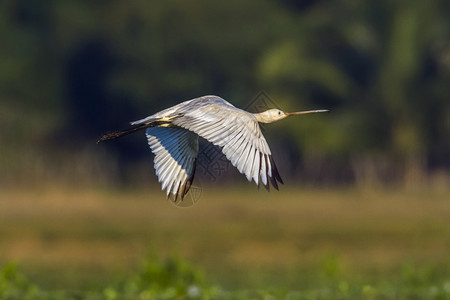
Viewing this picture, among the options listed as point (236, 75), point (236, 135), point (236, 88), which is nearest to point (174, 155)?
point (236, 135)

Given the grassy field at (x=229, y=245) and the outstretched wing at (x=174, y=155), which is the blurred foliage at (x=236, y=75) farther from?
the outstretched wing at (x=174, y=155)

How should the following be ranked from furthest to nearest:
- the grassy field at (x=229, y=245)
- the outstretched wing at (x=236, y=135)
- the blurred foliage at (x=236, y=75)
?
the blurred foliage at (x=236, y=75), the grassy field at (x=229, y=245), the outstretched wing at (x=236, y=135)

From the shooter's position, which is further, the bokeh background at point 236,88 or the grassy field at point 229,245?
the bokeh background at point 236,88

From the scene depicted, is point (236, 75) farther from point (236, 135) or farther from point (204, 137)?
point (204, 137)

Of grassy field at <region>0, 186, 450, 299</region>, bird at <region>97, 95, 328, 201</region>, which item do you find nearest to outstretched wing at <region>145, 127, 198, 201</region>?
bird at <region>97, 95, 328, 201</region>

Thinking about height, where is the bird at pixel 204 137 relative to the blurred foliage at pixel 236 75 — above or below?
below

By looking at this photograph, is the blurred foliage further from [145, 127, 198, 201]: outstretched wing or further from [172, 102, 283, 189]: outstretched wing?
[172, 102, 283, 189]: outstretched wing

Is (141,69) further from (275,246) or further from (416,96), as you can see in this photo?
(275,246)

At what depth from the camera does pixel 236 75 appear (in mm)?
40344

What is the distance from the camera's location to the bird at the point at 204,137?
7.27m

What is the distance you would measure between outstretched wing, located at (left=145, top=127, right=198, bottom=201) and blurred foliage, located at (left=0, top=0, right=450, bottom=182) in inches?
1120

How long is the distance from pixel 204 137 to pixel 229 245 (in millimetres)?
14969

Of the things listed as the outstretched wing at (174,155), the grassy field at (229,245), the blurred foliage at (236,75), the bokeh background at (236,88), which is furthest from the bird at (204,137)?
the blurred foliage at (236,75)

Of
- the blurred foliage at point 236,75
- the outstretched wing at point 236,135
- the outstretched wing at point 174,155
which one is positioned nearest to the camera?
the outstretched wing at point 236,135
